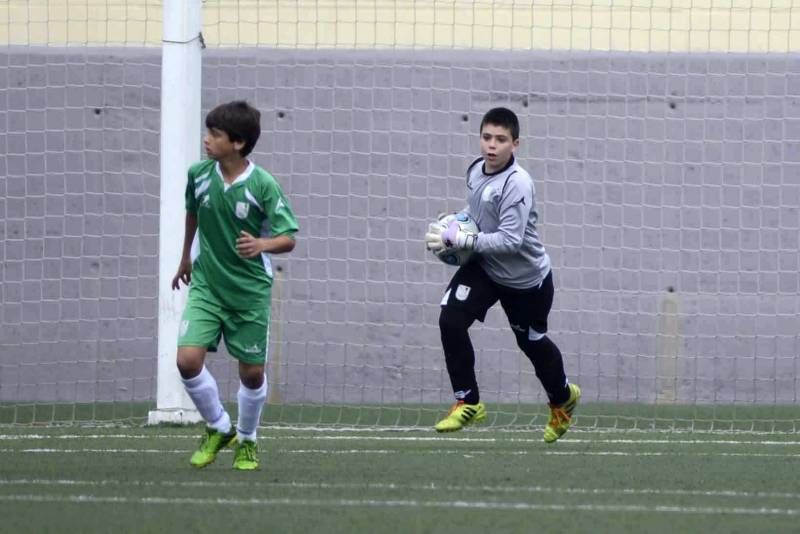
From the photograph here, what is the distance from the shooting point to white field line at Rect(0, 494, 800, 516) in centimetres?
570

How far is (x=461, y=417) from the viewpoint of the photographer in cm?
792

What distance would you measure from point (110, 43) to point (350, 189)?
209 cm

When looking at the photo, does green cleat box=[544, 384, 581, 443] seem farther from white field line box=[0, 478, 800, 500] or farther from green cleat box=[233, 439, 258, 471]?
white field line box=[0, 478, 800, 500]

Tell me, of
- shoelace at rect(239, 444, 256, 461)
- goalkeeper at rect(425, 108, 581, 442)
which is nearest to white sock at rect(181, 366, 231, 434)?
shoelace at rect(239, 444, 256, 461)

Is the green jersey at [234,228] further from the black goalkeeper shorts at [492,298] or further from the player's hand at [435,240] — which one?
the black goalkeeper shorts at [492,298]

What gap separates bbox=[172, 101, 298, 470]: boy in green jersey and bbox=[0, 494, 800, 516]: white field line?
3.70 ft

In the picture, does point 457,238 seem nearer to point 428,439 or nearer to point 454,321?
point 454,321

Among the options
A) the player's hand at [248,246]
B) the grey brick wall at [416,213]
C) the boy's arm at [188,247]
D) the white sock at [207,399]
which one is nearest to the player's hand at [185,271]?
the boy's arm at [188,247]

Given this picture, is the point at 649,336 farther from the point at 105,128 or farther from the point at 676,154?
the point at 105,128

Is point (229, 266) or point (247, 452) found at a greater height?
point (229, 266)

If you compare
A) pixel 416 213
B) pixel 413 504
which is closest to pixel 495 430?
pixel 416 213

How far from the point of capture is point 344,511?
5602 millimetres

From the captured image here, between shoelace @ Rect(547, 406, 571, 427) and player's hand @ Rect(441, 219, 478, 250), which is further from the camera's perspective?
shoelace @ Rect(547, 406, 571, 427)

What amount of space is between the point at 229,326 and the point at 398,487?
1130 mm
